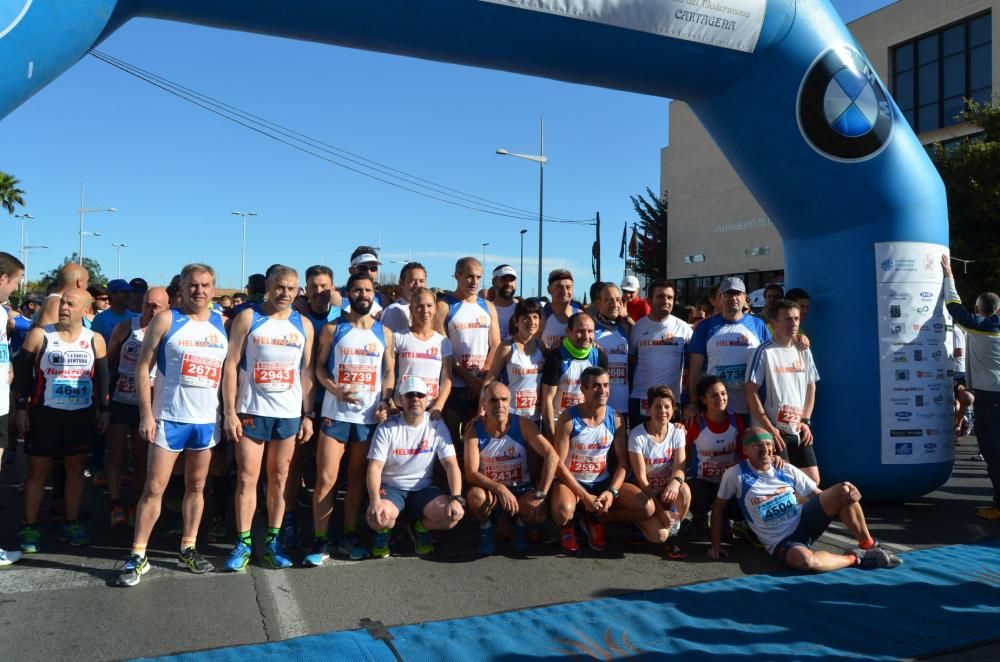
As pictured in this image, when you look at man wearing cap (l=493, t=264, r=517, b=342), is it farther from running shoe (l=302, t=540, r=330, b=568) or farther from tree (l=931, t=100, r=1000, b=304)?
tree (l=931, t=100, r=1000, b=304)

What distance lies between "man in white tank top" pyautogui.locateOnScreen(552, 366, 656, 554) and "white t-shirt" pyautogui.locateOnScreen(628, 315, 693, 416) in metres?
0.67

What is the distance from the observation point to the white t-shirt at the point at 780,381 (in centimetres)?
511

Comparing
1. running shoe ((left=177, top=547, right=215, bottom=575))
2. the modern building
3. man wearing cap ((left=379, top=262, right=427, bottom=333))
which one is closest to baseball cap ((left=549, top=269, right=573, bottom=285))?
man wearing cap ((left=379, top=262, right=427, bottom=333))

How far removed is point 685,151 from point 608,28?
2662cm

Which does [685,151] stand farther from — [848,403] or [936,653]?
[936,653]

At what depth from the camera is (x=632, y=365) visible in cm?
561

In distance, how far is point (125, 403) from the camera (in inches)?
203

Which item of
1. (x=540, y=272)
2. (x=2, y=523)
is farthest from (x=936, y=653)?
(x=540, y=272)

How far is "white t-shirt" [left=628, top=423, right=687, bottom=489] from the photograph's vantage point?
15.8ft

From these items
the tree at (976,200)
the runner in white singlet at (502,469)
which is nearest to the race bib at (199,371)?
the runner in white singlet at (502,469)

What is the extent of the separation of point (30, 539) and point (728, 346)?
16.4 ft

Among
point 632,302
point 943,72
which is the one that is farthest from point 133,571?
point 943,72

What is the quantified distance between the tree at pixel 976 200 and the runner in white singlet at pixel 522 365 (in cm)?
1242

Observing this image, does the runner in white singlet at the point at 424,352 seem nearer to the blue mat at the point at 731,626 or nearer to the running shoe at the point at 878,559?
the blue mat at the point at 731,626
